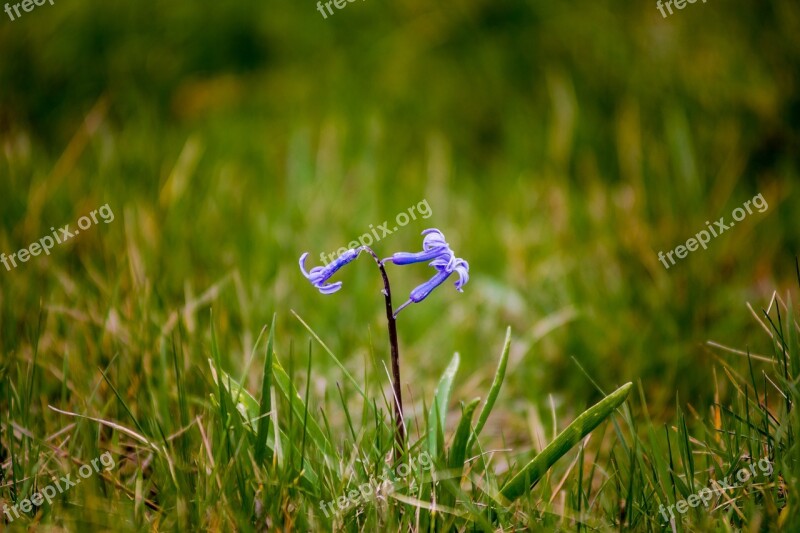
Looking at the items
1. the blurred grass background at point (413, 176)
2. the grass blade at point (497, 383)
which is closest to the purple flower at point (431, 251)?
the grass blade at point (497, 383)

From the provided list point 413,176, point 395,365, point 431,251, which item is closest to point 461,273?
point 431,251

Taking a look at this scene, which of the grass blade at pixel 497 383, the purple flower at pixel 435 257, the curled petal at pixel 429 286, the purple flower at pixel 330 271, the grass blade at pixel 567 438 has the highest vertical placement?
the purple flower at pixel 330 271

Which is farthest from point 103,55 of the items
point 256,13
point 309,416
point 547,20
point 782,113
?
point 782,113

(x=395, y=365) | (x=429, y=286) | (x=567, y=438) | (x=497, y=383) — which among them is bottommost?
(x=567, y=438)

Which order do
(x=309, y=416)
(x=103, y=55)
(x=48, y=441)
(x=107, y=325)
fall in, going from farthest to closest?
(x=103, y=55), (x=107, y=325), (x=48, y=441), (x=309, y=416)

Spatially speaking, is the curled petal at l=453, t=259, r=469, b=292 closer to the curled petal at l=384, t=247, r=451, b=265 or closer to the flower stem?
the curled petal at l=384, t=247, r=451, b=265

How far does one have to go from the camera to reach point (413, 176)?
181 inches

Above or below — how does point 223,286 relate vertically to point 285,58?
below

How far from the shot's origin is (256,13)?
5.66 m

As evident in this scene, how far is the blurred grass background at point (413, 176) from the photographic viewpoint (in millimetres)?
3158

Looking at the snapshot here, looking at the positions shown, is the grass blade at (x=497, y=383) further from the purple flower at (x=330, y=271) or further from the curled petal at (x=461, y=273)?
the purple flower at (x=330, y=271)

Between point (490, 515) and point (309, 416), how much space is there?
590 millimetres

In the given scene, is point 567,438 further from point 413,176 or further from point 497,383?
point 413,176

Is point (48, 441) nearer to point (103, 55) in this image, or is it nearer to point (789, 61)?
point (103, 55)
